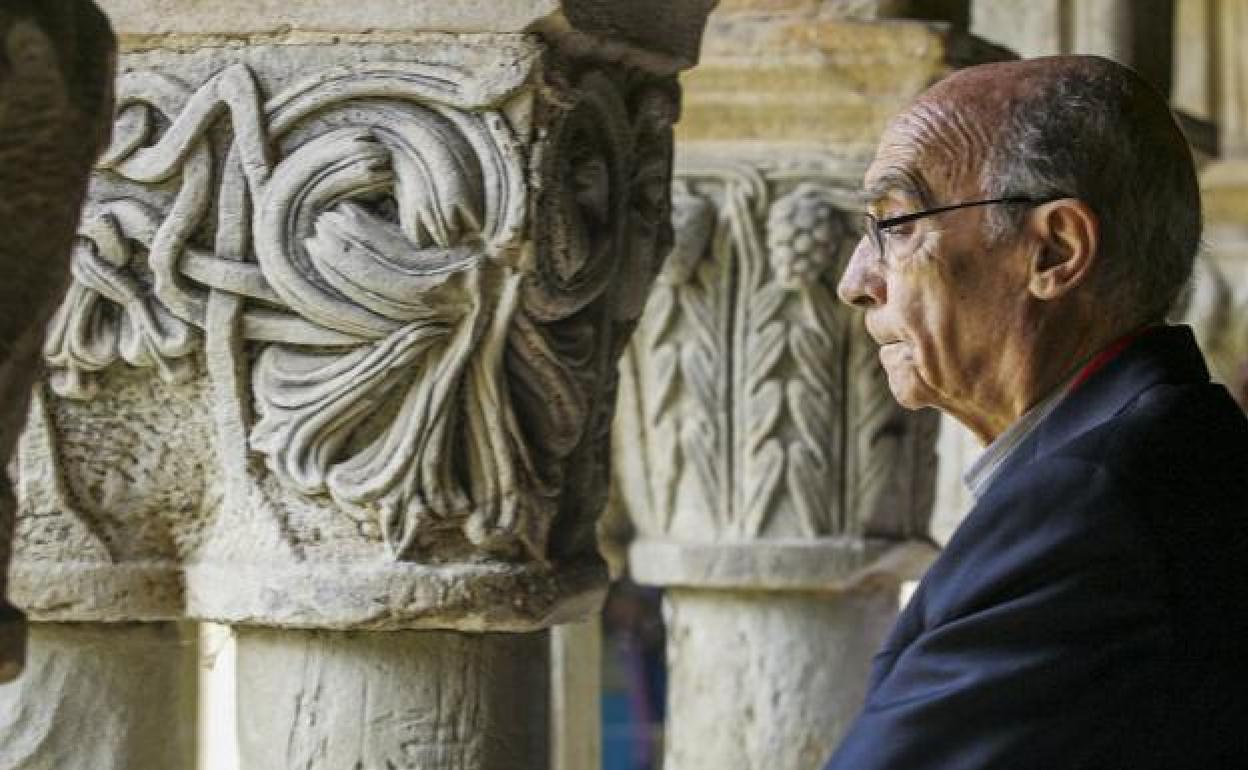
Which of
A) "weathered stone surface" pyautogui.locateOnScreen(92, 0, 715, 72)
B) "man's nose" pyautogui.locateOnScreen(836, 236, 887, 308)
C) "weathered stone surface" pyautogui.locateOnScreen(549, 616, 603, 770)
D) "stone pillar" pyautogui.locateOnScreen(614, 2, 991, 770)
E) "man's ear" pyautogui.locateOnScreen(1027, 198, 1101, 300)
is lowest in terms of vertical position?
"weathered stone surface" pyautogui.locateOnScreen(549, 616, 603, 770)

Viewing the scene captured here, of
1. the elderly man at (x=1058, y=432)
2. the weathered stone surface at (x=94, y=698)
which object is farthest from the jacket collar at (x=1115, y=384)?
the weathered stone surface at (x=94, y=698)

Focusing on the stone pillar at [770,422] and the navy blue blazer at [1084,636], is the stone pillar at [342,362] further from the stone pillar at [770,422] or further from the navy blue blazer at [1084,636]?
the stone pillar at [770,422]

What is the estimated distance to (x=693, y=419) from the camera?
4.86 meters

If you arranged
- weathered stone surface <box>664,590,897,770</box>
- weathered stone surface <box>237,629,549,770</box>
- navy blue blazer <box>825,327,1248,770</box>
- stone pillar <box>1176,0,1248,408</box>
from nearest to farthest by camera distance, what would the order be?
navy blue blazer <box>825,327,1248,770</box> → weathered stone surface <box>237,629,549,770</box> → weathered stone surface <box>664,590,897,770</box> → stone pillar <box>1176,0,1248,408</box>

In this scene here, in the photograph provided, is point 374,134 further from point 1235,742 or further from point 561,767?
point 561,767

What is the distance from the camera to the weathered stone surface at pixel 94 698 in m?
2.96

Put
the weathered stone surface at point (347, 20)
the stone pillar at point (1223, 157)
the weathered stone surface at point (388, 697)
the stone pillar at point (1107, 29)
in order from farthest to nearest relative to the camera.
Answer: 1. the stone pillar at point (1223, 157)
2. the stone pillar at point (1107, 29)
3. the weathered stone surface at point (388, 697)
4. the weathered stone surface at point (347, 20)

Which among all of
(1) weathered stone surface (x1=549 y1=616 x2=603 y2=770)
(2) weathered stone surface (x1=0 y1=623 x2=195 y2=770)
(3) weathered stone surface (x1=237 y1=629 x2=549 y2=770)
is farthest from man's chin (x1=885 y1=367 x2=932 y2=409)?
(1) weathered stone surface (x1=549 y1=616 x2=603 y2=770)

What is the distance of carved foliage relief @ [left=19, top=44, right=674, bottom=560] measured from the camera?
2.78m

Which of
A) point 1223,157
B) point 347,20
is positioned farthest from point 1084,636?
point 1223,157

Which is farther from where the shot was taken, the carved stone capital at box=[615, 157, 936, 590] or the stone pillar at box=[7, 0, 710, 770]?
the carved stone capital at box=[615, 157, 936, 590]

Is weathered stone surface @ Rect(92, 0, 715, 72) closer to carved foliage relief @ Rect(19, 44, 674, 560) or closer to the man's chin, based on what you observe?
carved foliage relief @ Rect(19, 44, 674, 560)

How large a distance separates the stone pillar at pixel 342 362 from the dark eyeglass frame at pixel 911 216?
61 centimetres

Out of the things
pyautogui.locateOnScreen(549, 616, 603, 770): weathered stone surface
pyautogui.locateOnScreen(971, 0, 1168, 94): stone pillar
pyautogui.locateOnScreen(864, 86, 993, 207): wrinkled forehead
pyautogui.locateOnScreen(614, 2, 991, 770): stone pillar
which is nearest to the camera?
pyautogui.locateOnScreen(864, 86, 993, 207): wrinkled forehead
